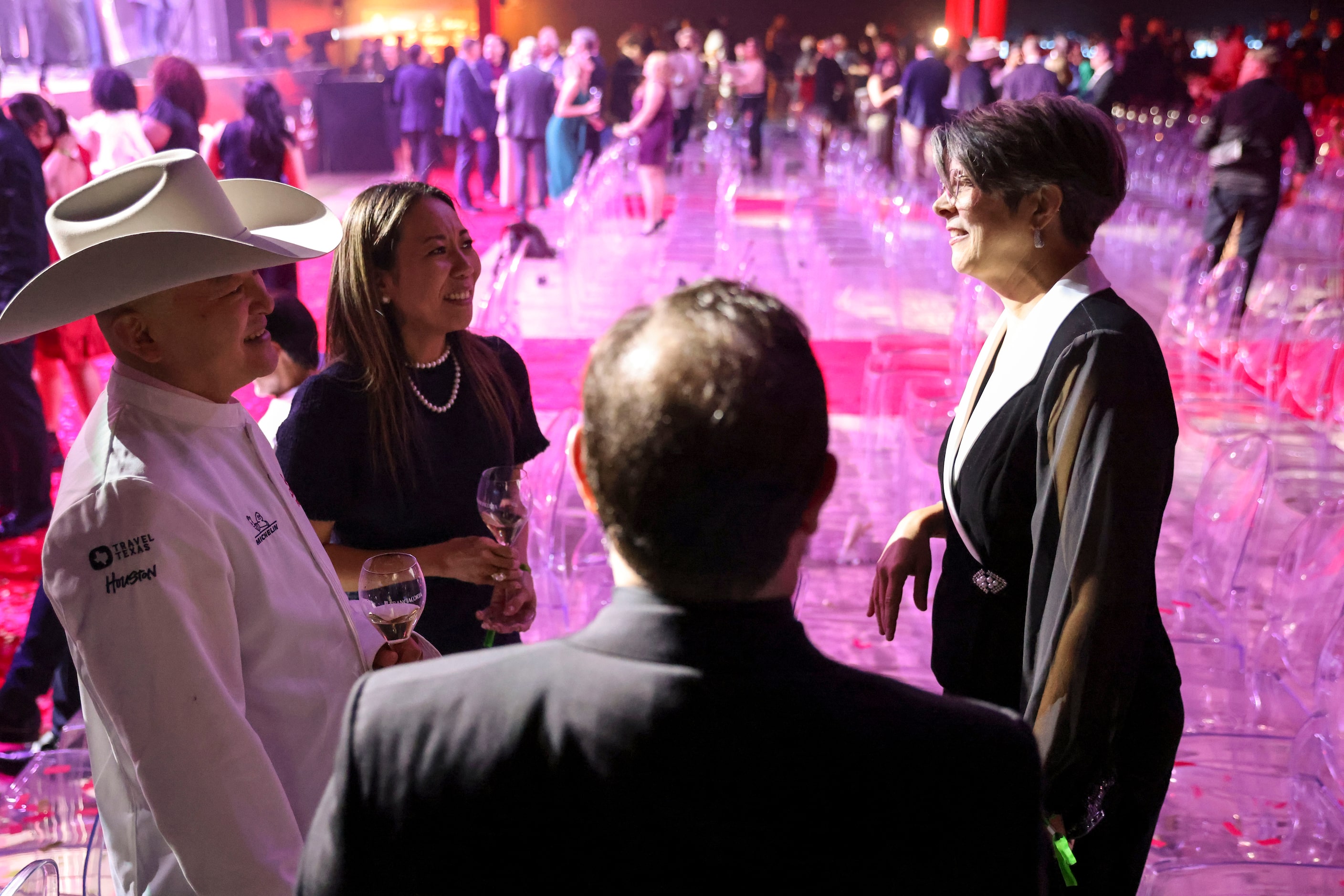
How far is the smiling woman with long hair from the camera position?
1940 mm

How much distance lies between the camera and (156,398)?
1403 mm

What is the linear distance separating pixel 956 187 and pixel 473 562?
1.09m

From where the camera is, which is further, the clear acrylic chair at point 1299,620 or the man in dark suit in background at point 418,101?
the man in dark suit in background at point 418,101

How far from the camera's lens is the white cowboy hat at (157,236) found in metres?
1.42

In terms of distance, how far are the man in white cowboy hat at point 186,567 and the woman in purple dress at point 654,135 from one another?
8.15m

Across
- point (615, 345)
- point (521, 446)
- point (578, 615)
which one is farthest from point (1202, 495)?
point (615, 345)

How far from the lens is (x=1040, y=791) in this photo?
801 millimetres

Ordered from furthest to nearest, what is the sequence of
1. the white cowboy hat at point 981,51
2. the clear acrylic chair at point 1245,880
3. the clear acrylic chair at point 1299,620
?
1. the white cowboy hat at point 981,51
2. the clear acrylic chair at point 1299,620
3. the clear acrylic chair at point 1245,880

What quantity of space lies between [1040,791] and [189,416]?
1181 millimetres

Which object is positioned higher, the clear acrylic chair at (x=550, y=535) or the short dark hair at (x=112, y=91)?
the short dark hair at (x=112, y=91)

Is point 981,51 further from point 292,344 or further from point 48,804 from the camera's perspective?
point 48,804

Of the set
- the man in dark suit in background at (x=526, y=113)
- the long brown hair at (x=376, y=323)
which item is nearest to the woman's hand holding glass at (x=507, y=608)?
the long brown hair at (x=376, y=323)

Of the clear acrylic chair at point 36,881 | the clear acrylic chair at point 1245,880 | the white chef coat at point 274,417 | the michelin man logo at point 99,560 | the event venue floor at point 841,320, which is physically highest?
the michelin man logo at point 99,560

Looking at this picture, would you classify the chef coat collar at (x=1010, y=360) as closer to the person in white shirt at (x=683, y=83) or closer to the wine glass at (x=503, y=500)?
the wine glass at (x=503, y=500)
